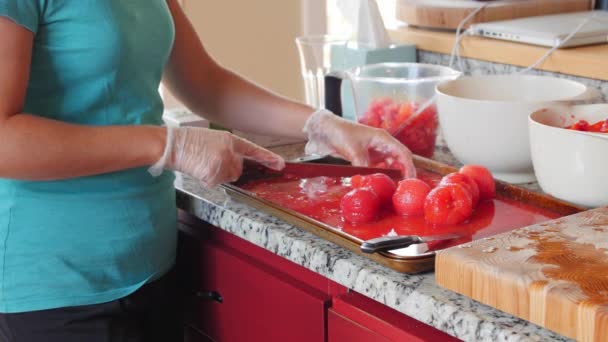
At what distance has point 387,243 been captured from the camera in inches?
39.3

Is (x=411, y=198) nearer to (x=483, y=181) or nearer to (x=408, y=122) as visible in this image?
(x=483, y=181)

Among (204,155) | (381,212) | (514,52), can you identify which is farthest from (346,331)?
(514,52)

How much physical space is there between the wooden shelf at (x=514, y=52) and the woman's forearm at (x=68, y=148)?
850mm

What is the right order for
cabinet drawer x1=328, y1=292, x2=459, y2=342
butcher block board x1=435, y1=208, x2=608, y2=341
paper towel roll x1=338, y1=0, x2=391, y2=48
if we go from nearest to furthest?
1. butcher block board x1=435, y1=208, x2=608, y2=341
2. cabinet drawer x1=328, y1=292, x2=459, y2=342
3. paper towel roll x1=338, y1=0, x2=391, y2=48

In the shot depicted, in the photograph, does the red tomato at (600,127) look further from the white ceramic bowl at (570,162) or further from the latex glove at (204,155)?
the latex glove at (204,155)

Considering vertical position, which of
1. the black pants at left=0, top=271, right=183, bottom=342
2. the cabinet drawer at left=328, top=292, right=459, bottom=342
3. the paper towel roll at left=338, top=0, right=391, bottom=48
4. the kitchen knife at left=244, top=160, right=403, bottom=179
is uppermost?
the paper towel roll at left=338, top=0, right=391, bottom=48

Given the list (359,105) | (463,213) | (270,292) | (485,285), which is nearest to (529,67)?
(359,105)

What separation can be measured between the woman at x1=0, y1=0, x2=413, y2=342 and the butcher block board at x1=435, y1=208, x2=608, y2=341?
0.37m

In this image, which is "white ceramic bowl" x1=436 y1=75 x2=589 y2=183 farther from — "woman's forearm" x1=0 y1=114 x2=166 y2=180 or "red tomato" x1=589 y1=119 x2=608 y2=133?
"woman's forearm" x1=0 y1=114 x2=166 y2=180

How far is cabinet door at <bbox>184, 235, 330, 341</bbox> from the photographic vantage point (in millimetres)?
1142

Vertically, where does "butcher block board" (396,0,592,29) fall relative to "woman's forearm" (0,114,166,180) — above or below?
above

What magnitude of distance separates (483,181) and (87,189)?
53 cm

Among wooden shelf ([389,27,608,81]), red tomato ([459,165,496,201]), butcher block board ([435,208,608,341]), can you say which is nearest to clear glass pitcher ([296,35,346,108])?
wooden shelf ([389,27,608,81])

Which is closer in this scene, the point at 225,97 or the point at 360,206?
the point at 360,206
